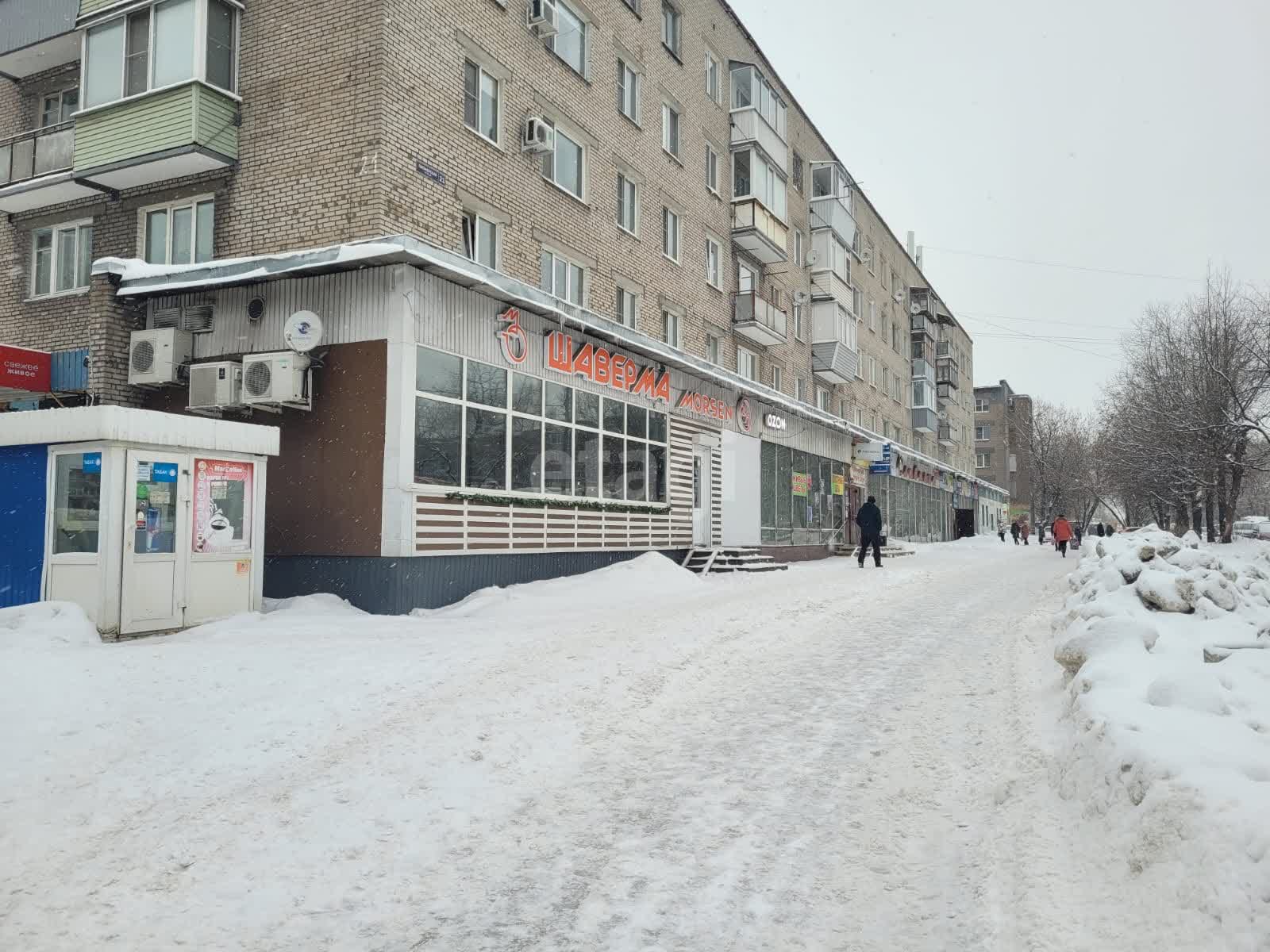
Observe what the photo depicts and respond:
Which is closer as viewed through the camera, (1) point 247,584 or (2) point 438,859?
(2) point 438,859

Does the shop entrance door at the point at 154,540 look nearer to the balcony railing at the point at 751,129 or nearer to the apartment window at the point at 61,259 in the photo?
the apartment window at the point at 61,259

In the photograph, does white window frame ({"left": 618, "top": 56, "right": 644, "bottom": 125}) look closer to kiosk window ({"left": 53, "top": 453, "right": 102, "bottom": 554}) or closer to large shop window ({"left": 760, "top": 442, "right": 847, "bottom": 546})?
large shop window ({"left": 760, "top": 442, "right": 847, "bottom": 546})

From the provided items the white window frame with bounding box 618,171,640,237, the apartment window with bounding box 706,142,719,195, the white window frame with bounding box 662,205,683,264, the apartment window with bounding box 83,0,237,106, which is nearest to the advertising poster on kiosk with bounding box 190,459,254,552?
the apartment window with bounding box 83,0,237,106

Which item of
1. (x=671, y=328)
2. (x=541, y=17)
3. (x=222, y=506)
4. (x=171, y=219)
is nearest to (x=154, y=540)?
(x=222, y=506)

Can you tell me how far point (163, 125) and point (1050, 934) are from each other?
15409 millimetres

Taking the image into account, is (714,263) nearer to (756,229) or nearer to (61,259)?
(756,229)

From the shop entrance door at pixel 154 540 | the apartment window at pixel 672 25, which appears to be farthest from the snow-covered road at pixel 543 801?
the apartment window at pixel 672 25

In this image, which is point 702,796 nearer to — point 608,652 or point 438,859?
point 438,859

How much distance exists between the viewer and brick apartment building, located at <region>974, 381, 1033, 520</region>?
88812mm

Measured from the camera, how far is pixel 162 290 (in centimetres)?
1360

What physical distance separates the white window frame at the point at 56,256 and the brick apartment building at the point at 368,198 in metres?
0.04

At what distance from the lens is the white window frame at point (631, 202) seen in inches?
757

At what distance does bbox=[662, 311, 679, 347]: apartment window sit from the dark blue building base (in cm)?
848

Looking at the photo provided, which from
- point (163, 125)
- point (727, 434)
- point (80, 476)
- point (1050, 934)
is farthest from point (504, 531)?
point (1050, 934)
